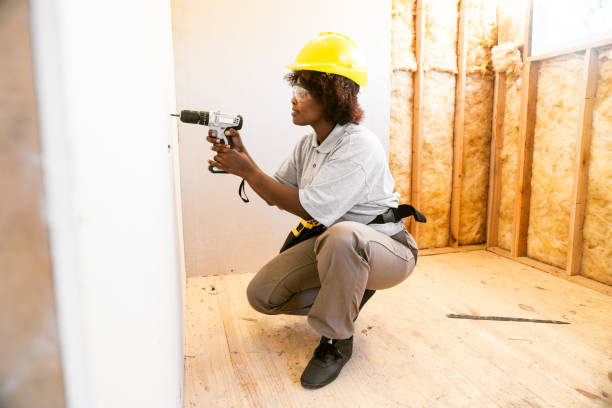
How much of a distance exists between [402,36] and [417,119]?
0.61m

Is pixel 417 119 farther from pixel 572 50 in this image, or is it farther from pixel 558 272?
pixel 558 272

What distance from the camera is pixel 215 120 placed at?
4.94 feet

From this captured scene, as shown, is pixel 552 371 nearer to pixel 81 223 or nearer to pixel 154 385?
pixel 154 385

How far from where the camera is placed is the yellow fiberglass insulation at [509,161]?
122 inches

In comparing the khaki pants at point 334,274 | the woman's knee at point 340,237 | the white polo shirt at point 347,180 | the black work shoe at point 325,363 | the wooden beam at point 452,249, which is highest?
the white polo shirt at point 347,180

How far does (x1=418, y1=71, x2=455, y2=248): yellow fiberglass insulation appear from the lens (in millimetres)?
3184

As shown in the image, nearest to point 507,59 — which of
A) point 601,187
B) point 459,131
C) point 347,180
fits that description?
point 459,131

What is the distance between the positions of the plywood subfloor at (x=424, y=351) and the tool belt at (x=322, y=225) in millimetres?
431

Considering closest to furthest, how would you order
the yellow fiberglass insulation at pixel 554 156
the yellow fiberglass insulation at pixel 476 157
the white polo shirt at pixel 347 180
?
1. the white polo shirt at pixel 347 180
2. the yellow fiberglass insulation at pixel 554 156
3. the yellow fiberglass insulation at pixel 476 157

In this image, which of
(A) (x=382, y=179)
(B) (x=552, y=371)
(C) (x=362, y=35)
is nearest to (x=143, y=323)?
(A) (x=382, y=179)

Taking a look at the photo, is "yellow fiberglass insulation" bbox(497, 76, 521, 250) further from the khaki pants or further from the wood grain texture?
the khaki pants

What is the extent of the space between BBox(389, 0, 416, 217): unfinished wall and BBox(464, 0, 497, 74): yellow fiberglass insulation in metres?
0.46

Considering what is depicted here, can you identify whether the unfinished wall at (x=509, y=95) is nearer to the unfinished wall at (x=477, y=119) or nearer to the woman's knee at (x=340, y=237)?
the unfinished wall at (x=477, y=119)

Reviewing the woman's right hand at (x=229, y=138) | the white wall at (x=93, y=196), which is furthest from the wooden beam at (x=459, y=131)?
the white wall at (x=93, y=196)
